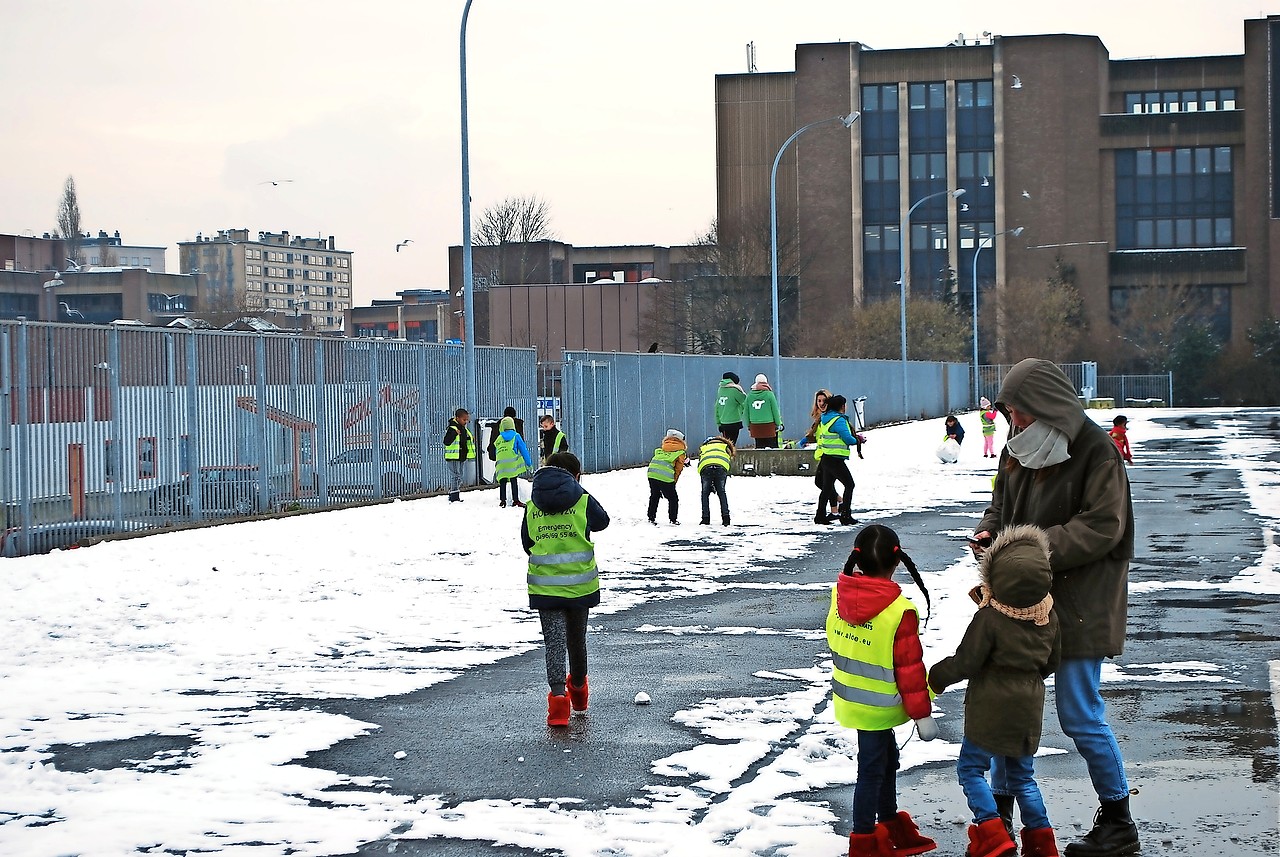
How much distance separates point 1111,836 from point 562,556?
3556mm

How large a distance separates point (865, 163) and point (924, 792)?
9425 centimetres

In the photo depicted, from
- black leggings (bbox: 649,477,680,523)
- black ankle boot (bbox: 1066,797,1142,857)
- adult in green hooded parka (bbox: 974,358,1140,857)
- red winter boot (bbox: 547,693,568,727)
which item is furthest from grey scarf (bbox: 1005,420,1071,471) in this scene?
black leggings (bbox: 649,477,680,523)

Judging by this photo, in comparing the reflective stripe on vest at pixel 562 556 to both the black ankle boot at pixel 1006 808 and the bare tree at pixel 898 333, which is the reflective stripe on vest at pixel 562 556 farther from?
the bare tree at pixel 898 333

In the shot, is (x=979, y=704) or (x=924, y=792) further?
(x=924, y=792)

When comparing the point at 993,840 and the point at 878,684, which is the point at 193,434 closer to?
the point at 878,684

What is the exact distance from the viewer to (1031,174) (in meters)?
96.2

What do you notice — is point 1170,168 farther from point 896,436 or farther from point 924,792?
point 924,792

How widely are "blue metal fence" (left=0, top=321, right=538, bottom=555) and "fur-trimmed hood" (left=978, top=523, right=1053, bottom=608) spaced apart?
14173 mm

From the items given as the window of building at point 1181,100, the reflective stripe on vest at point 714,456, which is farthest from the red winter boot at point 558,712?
the window of building at point 1181,100

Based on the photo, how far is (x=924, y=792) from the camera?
6816 millimetres

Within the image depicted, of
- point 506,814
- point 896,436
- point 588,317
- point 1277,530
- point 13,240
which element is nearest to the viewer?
point 506,814

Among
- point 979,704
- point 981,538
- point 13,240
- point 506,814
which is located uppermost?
point 13,240

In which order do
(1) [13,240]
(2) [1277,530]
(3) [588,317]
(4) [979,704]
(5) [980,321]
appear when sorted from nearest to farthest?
(4) [979,704]
(2) [1277,530]
(5) [980,321]
(3) [588,317]
(1) [13,240]

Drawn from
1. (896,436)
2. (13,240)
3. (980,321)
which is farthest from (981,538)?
(13,240)
